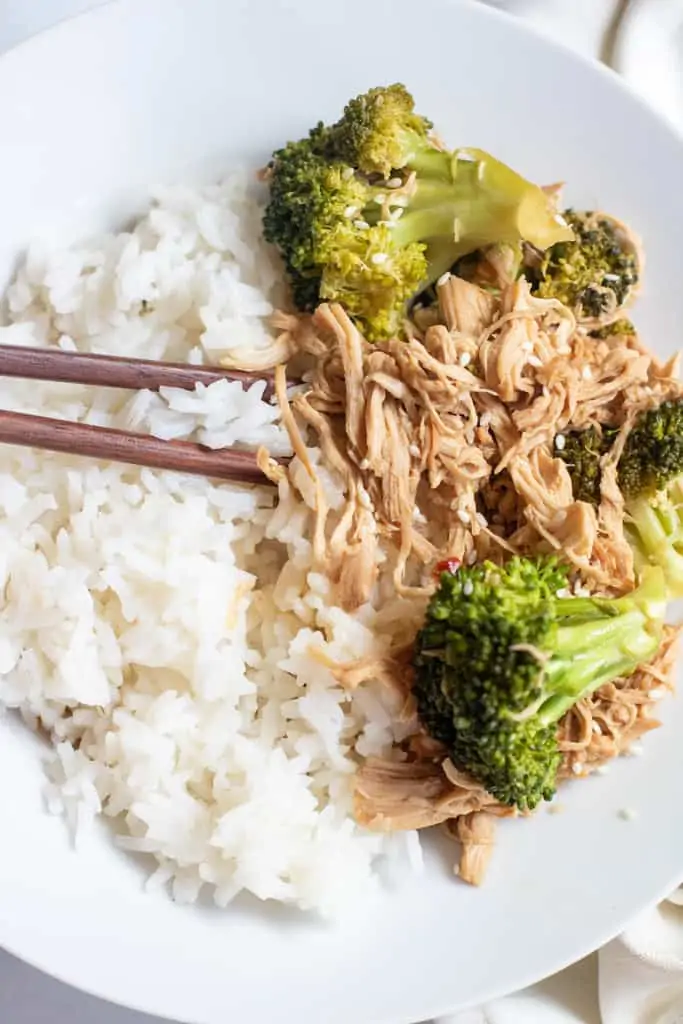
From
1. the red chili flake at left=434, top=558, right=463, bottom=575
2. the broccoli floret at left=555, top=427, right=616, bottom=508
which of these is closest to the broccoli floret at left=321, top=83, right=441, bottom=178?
the broccoli floret at left=555, top=427, right=616, bottom=508

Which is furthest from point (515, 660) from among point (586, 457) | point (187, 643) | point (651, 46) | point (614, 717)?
point (651, 46)

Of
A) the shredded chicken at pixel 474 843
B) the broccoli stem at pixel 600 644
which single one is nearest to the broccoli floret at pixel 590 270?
the broccoli stem at pixel 600 644

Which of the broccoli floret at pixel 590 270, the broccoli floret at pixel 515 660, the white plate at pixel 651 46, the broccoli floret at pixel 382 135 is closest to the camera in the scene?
the broccoli floret at pixel 515 660

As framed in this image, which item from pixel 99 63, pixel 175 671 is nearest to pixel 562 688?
pixel 175 671

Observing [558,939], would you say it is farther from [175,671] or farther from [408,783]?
[175,671]

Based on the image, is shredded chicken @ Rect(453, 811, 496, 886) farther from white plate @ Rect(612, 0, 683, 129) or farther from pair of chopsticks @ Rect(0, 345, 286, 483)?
white plate @ Rect(612, 0, 683, 129)

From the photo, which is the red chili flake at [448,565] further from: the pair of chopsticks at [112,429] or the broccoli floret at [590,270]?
the broccoli floret at [590,270]

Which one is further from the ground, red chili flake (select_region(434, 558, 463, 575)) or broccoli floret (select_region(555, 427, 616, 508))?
broccoli floret (select_region(555, 427, 616, 508))

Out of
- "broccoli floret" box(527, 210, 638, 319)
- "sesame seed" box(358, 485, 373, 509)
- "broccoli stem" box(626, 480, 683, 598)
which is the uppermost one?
"broccoli floret" box(527, 210, 638, 319)
